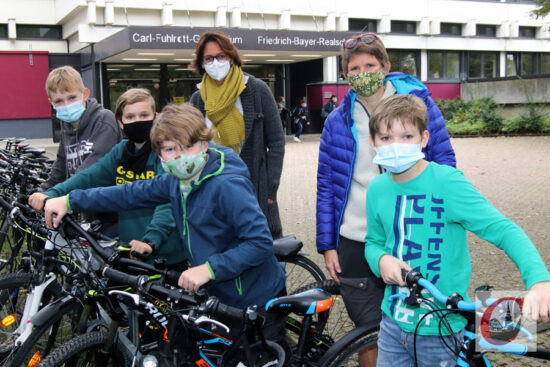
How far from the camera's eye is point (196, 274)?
93.4 inches

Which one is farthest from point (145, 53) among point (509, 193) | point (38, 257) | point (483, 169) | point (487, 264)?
point (38, 257)

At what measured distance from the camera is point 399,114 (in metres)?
2.30

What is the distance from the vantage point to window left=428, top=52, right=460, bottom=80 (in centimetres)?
3412

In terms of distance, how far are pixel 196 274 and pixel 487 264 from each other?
4607 mm

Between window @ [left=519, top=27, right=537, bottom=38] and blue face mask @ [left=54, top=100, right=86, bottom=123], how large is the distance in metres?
40.1

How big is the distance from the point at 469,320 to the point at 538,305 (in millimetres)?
272

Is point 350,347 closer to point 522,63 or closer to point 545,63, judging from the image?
point 522,63

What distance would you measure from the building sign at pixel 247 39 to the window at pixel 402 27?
32.0 feet

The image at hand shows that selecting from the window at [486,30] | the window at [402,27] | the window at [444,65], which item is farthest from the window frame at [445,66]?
the window at [486,30]

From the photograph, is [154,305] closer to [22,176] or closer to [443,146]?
[443,146]

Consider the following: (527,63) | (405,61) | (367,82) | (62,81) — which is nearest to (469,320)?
(367,82)

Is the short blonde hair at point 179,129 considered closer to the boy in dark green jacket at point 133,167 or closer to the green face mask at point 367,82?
the boy in dark green jacket at point 133,167

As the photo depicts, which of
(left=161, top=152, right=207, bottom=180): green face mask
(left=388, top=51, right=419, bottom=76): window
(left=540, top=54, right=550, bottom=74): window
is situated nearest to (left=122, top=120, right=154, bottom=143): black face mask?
(left=161, top=152, right=207, bottom=180): green face mask

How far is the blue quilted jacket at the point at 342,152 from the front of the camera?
294cm
